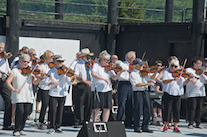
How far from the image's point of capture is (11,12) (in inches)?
497

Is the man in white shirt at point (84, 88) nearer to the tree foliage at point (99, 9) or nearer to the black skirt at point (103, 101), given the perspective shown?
the black skirt at point (103, 101)

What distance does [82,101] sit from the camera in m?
9.30

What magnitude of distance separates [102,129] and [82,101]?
8.69ft

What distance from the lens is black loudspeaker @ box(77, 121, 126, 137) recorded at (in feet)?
21.5

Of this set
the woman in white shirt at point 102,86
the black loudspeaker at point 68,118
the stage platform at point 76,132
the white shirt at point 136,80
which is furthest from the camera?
the black loudspeaker at point 68,118

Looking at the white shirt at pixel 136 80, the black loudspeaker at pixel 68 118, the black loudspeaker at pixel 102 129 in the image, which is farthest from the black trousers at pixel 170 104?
the black loudspeaker at pixel 102 129

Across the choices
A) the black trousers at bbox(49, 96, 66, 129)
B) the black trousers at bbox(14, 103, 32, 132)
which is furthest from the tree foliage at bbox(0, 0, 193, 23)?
the black trousers at bbox(14, 103, 32, 132)

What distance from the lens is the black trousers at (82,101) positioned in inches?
365

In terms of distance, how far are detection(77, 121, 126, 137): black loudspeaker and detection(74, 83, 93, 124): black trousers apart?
2.50m

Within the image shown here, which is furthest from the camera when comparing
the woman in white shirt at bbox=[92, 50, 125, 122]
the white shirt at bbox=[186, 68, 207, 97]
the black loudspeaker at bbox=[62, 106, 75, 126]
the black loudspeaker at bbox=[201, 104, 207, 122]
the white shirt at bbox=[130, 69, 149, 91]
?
the black loudspeaker at bbox=[201, 104, 207, 122]

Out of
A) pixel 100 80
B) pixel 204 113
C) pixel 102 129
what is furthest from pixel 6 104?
pixel 204 113

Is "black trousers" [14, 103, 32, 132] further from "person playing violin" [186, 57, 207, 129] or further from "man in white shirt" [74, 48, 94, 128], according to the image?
"person playing violin" [186, 57, 207, 129]

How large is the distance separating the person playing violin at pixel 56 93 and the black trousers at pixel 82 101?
0.69 m

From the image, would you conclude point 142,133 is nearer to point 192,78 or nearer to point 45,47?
point 192,78
